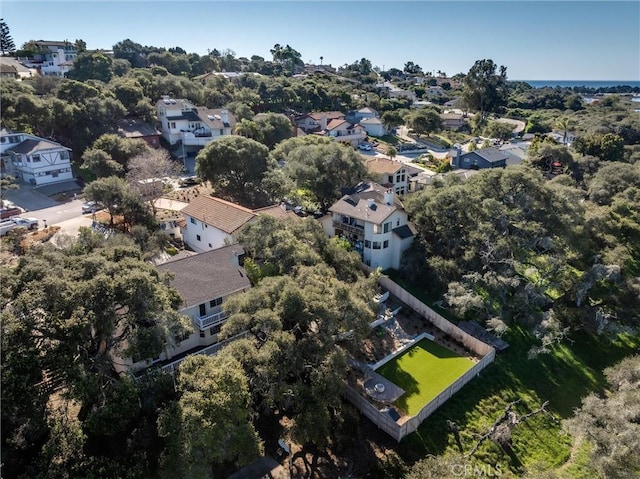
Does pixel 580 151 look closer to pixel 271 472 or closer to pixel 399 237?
pixel 399 237

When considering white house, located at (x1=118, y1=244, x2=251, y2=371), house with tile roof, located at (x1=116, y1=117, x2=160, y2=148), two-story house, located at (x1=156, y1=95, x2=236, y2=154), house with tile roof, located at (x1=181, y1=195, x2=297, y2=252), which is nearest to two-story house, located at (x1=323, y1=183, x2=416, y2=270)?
house with tile roof, located at (x1=181, y1=195, x2=297, y2=252)

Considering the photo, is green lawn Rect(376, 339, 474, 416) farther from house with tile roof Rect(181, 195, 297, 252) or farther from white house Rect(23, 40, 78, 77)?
white house Rect(23, 40, 78, 77)

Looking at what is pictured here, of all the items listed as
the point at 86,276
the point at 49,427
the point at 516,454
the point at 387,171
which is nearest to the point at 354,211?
the point at 387,171

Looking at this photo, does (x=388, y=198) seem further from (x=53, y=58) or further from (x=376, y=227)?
(x=53, y=58)

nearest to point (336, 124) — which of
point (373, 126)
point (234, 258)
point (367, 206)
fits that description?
point (373, 126)

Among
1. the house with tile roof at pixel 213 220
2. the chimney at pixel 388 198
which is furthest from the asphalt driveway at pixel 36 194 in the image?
the chimney at pixel 388 198
